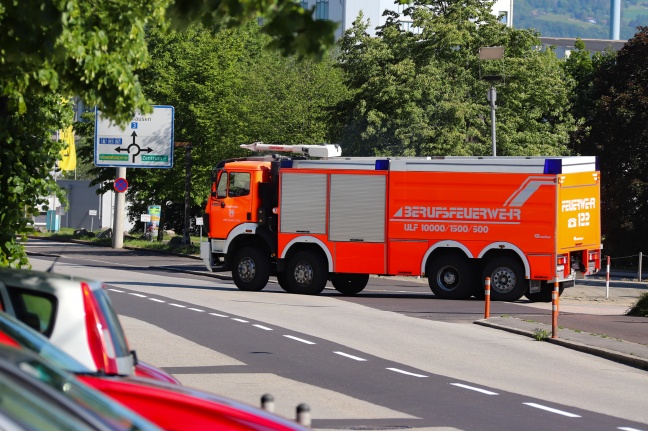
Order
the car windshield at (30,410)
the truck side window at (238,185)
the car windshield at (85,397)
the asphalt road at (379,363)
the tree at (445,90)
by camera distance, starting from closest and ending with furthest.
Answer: the car windshield at (30,410), the car windshield at (85,397), the asphalt road at (379,363), the truck side window at (238,185), the tree at (445,90)

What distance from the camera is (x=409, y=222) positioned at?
28141 millimetres

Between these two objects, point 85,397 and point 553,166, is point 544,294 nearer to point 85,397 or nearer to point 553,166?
point 553,166

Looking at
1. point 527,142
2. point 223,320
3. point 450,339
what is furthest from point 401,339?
point 527,142

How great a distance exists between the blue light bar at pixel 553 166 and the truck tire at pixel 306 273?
594 centimetres

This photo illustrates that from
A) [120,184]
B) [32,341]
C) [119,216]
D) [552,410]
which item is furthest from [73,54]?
[119,216]

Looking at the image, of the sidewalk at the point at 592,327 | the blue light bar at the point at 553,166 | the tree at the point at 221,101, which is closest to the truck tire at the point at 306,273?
the sidewalk at the point at 592,327

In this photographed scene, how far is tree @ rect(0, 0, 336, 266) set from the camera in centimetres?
702

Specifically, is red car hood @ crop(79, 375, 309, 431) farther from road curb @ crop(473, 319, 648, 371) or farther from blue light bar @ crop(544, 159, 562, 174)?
blue light bar @ crop(544, 159, 562, 174)

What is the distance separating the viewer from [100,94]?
11.0 m

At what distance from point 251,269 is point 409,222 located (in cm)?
426

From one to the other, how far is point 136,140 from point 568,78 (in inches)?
783

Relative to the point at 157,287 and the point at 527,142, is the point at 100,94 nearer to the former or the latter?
the point at 157,287

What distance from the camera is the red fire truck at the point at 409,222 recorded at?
1073 inches

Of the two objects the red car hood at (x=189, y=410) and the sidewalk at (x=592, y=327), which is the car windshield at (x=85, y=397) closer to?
the red car hood at (x=189, y=410)
